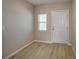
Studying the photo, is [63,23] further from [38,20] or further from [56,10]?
[38,20]

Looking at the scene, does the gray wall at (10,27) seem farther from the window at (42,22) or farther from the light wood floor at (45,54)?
the window at (42,22)

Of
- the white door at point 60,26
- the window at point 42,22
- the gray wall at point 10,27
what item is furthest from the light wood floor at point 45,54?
the window at point 42,22

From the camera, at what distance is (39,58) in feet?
10.5

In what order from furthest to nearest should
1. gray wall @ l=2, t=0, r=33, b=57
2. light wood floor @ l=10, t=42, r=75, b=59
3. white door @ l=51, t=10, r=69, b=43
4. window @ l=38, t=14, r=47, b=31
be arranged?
1. window @ l=38, t=14, r=47, b=31
2. white door @ l=51, t=10, r=69, b=43
3. light wood floor @ l=10, t=42, r=75, b=59
4. gray wall @ l=2, t=0, r=33, b=57

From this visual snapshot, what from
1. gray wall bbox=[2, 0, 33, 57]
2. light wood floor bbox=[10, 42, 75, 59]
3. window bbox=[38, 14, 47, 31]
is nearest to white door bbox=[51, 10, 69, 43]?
window bbox=[38, 14, 47, 31]

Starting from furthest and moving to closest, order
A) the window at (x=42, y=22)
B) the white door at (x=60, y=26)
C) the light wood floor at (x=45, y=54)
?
the window at (x=42, y=22)
the white door at (x=60, y=26)
the light wood floor at (x=45, y=54)

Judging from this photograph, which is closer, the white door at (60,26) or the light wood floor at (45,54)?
the light wood floor at (45,54)

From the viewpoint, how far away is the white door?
538 centimetres

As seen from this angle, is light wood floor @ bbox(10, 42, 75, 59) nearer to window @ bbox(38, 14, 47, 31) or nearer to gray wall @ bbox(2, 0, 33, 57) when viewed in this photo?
gray wall @ bbox(2, 0, 33, 57)

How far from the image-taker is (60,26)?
5.53m

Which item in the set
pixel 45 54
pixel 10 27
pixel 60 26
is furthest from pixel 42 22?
pixel 10 27

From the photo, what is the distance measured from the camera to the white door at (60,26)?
17.6 feet

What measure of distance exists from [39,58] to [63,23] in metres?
3.13

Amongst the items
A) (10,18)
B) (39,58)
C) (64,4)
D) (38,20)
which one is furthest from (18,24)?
(64,4)
